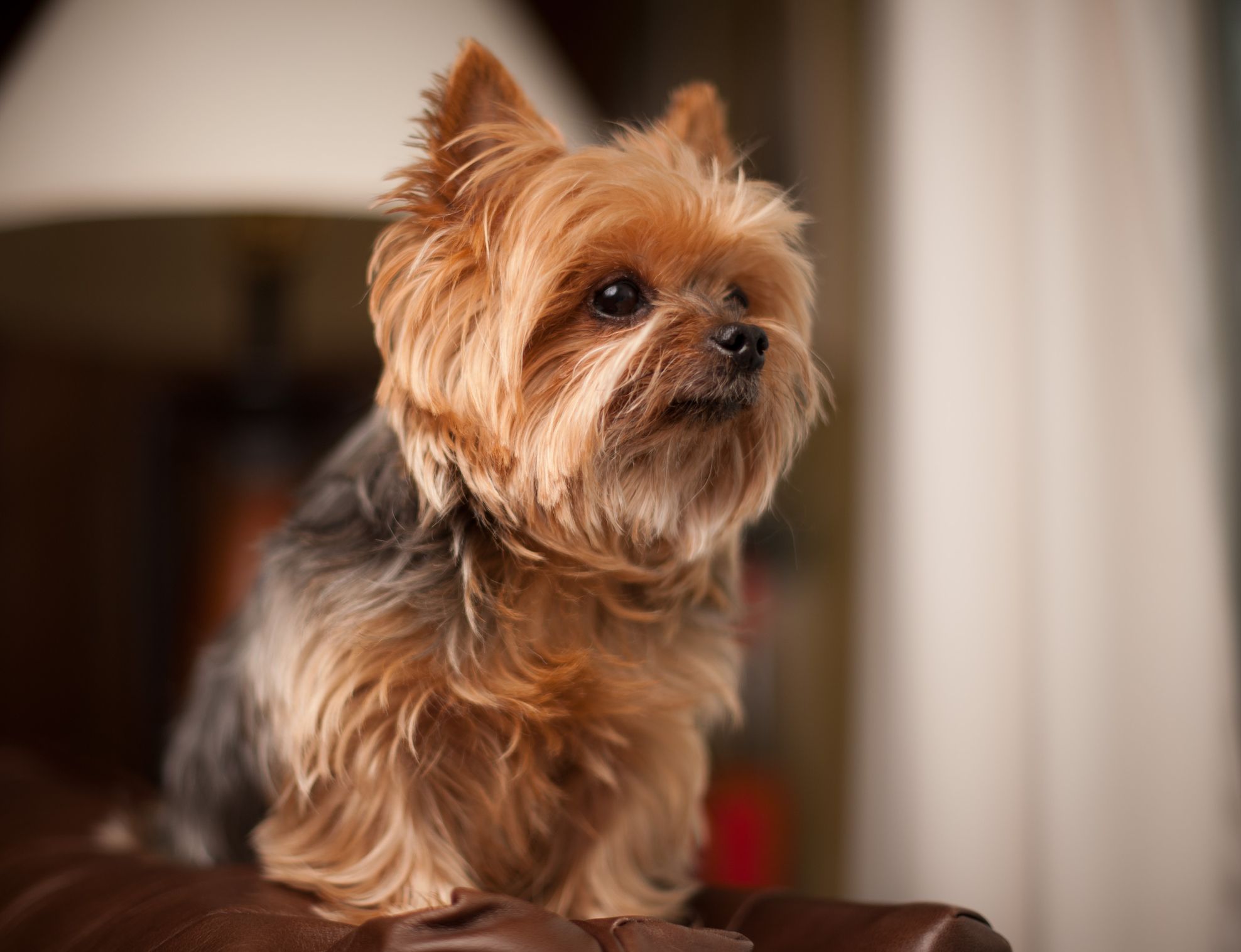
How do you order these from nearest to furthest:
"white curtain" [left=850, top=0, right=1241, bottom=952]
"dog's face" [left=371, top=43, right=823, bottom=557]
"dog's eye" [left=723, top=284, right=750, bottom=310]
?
1. "dog's face" [left=371, top=43, right=823, bottom=557]
2. "dog's eye" [left=723, top=284, right=750, bottom=310]
3. "white curtain" [left=850, top=0, right=1241, bottom=952]

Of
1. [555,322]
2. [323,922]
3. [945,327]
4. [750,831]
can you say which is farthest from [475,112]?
[750,831]

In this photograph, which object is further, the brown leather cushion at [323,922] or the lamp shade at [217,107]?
the lamp shade at [217,107]

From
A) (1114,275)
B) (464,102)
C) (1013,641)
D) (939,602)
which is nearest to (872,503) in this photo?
(939,602)

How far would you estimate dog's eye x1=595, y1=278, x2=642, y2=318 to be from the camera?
113 cm

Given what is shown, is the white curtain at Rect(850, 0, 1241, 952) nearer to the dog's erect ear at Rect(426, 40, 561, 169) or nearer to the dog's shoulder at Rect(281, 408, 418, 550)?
the dog's erect ear at Rect(426, 40, 561, 169)

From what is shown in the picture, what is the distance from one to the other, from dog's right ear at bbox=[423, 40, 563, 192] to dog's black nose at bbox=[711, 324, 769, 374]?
1.03 feet

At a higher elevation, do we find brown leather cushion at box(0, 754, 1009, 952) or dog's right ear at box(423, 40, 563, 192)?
dog's right ear at box(423, 40, 563, 192)

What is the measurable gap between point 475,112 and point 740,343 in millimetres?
406

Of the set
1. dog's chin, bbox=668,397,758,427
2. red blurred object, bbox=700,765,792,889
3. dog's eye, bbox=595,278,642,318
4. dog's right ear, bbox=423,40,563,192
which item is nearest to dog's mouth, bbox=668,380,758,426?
dog's chin, bbox=668,397,758,427

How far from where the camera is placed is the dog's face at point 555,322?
42.4 inches

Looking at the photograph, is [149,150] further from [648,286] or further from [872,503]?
[872,503]

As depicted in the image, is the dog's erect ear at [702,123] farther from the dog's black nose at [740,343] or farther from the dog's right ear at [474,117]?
the dog's black nose at [740,343]

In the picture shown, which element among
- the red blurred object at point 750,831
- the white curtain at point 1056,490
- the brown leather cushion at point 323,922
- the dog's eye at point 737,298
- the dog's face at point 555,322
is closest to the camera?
the brown leather cushion at point 323,922

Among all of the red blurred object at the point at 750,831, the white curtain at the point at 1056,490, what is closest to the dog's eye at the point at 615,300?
the white curtain at the point at 1056,490
